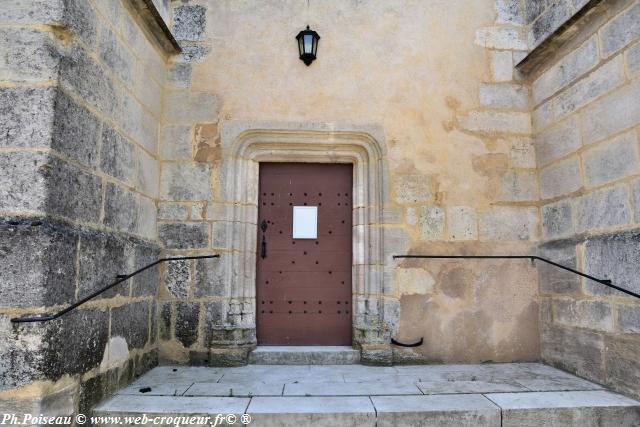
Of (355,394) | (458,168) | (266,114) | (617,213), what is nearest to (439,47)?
(458,168)

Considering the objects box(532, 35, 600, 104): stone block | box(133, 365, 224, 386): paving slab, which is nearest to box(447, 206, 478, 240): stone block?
box(532, 35, 600, 104): stone block

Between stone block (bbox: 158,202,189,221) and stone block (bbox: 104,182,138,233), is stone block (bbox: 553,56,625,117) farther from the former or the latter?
Result: stone block (bbox: 104,182,138,233)

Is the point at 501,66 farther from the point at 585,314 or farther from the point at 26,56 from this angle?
the point at 26,56

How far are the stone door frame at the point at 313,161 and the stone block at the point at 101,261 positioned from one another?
0.85 m

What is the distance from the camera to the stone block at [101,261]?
7.47 ft

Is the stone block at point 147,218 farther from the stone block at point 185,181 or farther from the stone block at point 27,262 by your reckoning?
the stone block at point 27,262

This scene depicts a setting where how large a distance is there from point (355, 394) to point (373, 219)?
1.42 metres

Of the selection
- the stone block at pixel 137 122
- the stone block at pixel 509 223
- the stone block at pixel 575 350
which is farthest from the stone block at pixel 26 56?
the stone block at pixel 575 350

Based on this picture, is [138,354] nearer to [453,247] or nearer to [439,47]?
[453,247]

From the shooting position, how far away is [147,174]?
3.23 metres

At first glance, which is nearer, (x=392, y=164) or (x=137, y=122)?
(x=137, y=122)

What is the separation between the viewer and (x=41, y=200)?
6.55 feet

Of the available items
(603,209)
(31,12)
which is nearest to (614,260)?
(603,209)

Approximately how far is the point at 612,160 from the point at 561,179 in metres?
0.51
